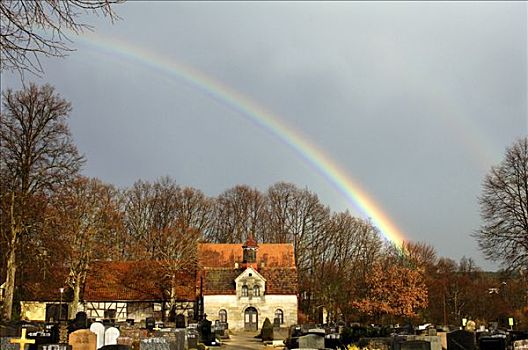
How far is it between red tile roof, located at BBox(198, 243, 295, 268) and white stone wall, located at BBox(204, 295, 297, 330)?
3.75 m

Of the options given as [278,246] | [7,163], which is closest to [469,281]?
[278,246]

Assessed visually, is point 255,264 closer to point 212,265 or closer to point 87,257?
point 212,265

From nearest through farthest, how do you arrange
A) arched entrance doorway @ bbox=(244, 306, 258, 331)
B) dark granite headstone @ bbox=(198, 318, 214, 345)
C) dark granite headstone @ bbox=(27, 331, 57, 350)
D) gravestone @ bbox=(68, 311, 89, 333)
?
dark granite headstone @ bbox=(27, 331, 57, 350) < gravestone @ bbox=(68, 311, 89, 333) < dark granite headstone @ bbox=(198, 318, 214, 345) < arched entrance doorway @ bbox=(244, 306, 258, 331)

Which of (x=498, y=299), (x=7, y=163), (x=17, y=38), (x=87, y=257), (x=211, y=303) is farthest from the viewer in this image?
(x=498, y=299)

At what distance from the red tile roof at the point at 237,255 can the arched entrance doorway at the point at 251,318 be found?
4.88 m

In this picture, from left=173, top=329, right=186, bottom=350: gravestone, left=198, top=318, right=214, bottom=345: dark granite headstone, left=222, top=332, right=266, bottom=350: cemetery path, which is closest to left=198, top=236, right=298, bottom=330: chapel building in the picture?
left=222, top=332, right=266, bottom=350: cemetery path

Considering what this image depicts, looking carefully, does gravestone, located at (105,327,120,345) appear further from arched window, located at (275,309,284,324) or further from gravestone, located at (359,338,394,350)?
arched window, located at (275,309,284,324)

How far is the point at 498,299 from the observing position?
2315 inches

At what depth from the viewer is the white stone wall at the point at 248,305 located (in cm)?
5350

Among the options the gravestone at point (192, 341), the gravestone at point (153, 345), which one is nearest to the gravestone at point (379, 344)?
the gravestone at point (153, 345)

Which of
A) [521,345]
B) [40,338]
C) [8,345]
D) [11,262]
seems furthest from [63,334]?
[521,345]

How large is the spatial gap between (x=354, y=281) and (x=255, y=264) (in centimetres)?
1072

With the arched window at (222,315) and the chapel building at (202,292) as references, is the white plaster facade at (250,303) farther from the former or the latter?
the arched window at (222,315)

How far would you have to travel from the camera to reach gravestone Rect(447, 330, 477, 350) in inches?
805
